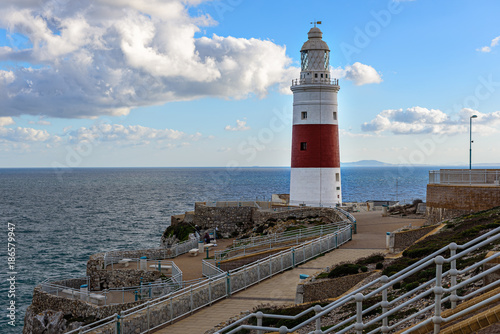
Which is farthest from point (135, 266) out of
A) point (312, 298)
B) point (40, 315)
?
point (312, 298)

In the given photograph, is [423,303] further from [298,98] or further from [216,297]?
[298,98]

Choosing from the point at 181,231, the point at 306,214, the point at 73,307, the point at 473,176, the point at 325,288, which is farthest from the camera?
the point at 181,231

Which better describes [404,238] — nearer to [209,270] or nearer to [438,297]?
[209,270]

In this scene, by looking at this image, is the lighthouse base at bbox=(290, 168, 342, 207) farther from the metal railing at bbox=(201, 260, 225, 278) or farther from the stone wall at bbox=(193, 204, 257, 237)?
the metal railing at bbox=(201, 260, 225, 278)

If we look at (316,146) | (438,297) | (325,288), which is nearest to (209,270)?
(325,288)

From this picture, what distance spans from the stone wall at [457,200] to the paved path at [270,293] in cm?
336

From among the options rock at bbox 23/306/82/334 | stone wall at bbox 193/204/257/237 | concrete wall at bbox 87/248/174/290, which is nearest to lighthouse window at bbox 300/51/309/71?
stone wall at bbox 193/204/257/237

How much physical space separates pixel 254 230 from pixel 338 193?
7.51m

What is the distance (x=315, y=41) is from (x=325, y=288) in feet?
92.4

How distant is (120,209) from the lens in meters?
92.2

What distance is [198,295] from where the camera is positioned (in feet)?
59.7

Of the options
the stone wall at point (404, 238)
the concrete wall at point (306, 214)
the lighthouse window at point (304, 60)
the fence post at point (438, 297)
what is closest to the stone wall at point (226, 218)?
the concrete wall at point (306, 214)

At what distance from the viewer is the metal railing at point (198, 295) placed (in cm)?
1684

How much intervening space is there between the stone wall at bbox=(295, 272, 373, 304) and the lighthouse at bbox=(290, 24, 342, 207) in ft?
75.6
